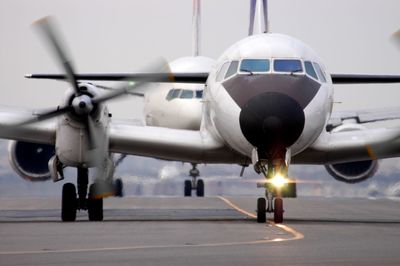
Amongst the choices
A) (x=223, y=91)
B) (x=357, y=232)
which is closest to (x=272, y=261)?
(x=357, y=232)

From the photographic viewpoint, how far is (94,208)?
21750 mm

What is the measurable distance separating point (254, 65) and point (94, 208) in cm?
433

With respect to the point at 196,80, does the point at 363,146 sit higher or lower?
lower

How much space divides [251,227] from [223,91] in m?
3.48

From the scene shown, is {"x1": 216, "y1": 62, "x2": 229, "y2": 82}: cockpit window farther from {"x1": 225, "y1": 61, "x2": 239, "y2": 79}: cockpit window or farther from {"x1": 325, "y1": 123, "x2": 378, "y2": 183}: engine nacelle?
{"x1": 325, "y1": 123, "x2": 378, "y2": 183}: engine nacelle

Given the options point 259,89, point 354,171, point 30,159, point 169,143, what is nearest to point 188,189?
point 354,171

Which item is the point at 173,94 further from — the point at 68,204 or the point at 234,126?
the point at 234,126

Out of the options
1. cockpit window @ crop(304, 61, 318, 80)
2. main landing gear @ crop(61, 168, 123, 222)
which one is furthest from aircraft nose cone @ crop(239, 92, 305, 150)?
main landing gear @ crop(61, 168, 123, 222)

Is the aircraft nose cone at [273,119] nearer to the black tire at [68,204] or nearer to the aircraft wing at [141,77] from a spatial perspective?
the aircraft wing at [141,77]

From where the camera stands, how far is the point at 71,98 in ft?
69.6

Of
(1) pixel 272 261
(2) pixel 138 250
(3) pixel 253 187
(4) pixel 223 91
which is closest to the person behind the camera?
(1) pixel 272 261

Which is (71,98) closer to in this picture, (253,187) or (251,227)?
(251,227)

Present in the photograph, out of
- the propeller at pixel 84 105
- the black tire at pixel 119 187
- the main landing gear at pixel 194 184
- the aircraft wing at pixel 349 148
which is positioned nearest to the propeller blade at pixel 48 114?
the propeller at pixel 84 105

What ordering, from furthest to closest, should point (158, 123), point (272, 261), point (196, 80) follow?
point (158, 123) < point (196, 80) < point (272, 261)
